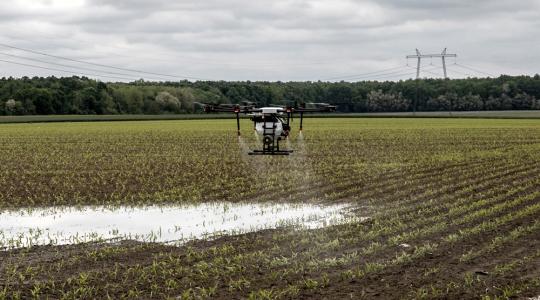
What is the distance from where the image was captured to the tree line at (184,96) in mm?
108812

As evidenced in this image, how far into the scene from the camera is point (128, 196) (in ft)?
73.0

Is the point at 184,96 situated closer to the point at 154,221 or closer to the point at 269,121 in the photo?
the point at 269,121

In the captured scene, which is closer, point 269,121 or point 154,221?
point 154,221

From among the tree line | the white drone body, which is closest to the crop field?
the white drone body

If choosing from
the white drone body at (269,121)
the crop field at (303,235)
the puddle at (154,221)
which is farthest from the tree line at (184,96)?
the puddle at (154,221)

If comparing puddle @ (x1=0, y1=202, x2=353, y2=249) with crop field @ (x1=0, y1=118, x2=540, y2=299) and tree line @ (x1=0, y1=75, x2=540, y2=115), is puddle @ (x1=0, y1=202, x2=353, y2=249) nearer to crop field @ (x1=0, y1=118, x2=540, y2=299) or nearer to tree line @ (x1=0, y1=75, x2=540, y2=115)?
crop field @ (x1=0, y1=118, x2=540, y2=299)

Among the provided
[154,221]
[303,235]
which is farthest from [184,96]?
[303,235]

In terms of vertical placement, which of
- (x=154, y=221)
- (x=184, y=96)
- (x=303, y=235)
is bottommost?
(x=154, y=221)

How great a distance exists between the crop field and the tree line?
56456 millimetres

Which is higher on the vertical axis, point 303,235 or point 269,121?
point 269,121

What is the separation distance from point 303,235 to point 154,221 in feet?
14.2

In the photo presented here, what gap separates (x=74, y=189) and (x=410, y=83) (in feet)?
420

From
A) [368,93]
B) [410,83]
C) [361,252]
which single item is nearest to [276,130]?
[361,252]

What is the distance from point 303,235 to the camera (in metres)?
15.5
